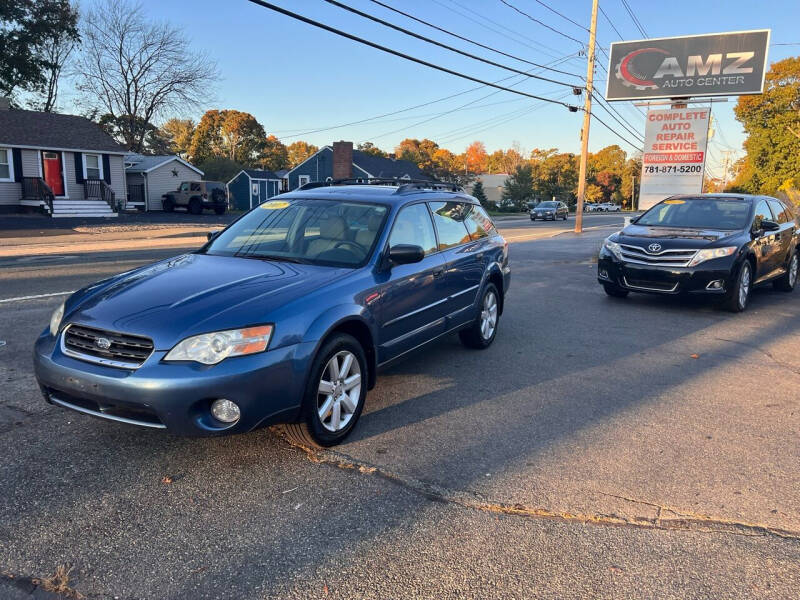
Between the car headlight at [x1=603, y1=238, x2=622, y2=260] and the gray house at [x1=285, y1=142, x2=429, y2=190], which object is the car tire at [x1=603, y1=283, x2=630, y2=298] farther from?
the gray house at [x1=285, y1=142, x2=429, y2=190]

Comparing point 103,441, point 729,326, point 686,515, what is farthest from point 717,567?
point 729,326

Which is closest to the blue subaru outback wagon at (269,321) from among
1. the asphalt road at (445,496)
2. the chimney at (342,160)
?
the asphalt road at (445,496)

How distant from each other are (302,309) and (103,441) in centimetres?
161

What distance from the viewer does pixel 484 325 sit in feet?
21.2

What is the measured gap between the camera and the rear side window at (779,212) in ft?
33.6

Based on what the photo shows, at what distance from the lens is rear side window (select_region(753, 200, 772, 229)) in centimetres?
916

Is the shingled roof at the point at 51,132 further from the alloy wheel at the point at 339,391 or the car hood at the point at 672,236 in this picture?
the alloy wheel at the point at 339,391

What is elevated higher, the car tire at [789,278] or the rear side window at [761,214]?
the rear side window at [761,214]

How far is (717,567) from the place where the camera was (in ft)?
9.20

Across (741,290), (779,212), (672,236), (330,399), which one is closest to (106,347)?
(330,399)

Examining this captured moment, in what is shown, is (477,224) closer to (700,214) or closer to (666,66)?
(700,214)

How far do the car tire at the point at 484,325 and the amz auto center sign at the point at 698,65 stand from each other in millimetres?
17423

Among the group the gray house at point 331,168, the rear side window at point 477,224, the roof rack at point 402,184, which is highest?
the gray house at point 331,168

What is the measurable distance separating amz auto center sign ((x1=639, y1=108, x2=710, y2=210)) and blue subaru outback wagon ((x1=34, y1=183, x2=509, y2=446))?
1510 cm
